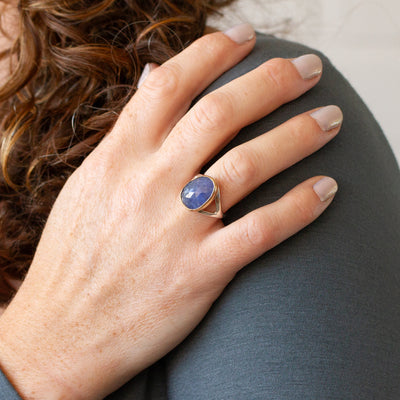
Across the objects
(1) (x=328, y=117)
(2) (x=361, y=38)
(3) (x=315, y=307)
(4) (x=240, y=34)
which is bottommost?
(2) (x=361, y=38)

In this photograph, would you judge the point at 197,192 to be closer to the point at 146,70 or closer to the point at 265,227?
the point at 265,227

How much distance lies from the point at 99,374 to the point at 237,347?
8.4 inches

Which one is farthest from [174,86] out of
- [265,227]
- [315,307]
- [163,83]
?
Result: [315,307]

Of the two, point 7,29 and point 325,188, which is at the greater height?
point 7,29

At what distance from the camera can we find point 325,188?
0.62 m

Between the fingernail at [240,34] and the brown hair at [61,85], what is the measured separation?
0.56 feet

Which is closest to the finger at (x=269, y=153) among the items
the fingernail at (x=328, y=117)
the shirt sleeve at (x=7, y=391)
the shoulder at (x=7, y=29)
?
the fingernail at (x=328, y=117)

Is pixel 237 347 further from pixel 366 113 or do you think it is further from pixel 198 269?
pixel 366 113

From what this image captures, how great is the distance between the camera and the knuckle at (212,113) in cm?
63

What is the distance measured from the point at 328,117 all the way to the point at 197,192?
0.23 m

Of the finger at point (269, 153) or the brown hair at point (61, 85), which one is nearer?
the finger at point (269, 153)

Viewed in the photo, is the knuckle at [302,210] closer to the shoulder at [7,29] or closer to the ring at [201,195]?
the ring at [201,195]

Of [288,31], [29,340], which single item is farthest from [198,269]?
[288,31]

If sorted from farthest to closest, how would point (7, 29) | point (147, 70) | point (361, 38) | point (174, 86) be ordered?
point (361, 38) → point (7, 29) → point (147, 70) → point (174, 86)
